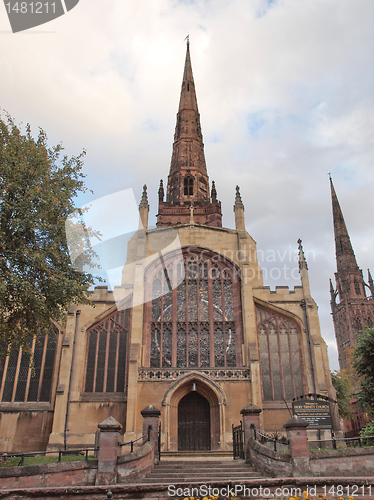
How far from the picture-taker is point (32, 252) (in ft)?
45.1

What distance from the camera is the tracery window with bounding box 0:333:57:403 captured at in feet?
71.1

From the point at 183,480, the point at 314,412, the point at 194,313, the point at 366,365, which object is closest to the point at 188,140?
the point at 194,313

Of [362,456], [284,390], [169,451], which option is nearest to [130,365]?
[169,451]

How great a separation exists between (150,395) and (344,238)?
83.9 meters

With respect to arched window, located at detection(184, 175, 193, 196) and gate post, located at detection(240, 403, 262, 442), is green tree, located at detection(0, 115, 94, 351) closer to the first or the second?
gate post, located at detection(240, 403, 262, 442)

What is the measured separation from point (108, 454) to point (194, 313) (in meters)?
12.2

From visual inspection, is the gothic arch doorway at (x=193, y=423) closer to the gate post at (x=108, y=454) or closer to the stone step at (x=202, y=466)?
the stone step at (x=202, y=466)

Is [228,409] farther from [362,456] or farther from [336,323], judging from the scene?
[336,323]

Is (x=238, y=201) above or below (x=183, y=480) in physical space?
above

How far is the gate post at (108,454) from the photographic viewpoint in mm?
11742

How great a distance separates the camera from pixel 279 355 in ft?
74.0

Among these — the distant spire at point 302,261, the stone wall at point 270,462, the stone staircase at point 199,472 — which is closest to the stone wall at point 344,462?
the stone wall at point 270,462

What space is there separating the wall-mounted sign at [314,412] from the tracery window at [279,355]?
358 centimetres

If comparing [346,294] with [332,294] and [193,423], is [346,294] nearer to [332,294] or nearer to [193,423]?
[332,294]
